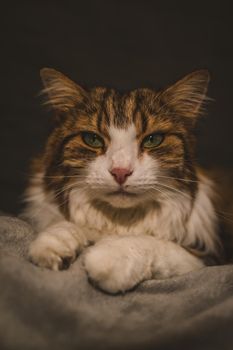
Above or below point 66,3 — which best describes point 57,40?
below

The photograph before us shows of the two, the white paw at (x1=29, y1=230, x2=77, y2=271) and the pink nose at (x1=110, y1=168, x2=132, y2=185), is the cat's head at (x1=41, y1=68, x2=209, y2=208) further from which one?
the white paw at (x1=29, y1=230, x2=77, y2=271)

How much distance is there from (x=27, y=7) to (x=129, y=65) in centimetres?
43

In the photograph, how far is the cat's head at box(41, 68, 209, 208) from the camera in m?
1.10

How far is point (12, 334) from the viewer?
79 cm

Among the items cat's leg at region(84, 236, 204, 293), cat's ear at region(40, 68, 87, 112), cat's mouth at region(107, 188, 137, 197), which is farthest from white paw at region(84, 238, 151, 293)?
cat's ear at region(40, 68, 87, 112)

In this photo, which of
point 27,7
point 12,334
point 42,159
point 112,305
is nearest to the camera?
point 12,334

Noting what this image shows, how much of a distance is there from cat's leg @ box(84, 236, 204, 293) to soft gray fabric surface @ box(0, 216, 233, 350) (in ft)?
0.10

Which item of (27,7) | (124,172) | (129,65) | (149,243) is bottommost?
(149,243)

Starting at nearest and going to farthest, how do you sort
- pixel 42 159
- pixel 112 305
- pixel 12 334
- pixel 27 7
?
pixel 12 334, pixel 112 305, pixel 42 159, pixel 27 7

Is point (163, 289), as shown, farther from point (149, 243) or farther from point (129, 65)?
point (129, 65)

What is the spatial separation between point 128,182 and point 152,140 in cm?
19

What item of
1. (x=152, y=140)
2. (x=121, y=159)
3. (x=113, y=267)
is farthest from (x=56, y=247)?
(x=152, y=140)

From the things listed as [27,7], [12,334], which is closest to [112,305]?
[12,334]

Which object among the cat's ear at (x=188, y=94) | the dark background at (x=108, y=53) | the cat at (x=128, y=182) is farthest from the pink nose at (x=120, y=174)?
the dark background at (x=108, y=53)
